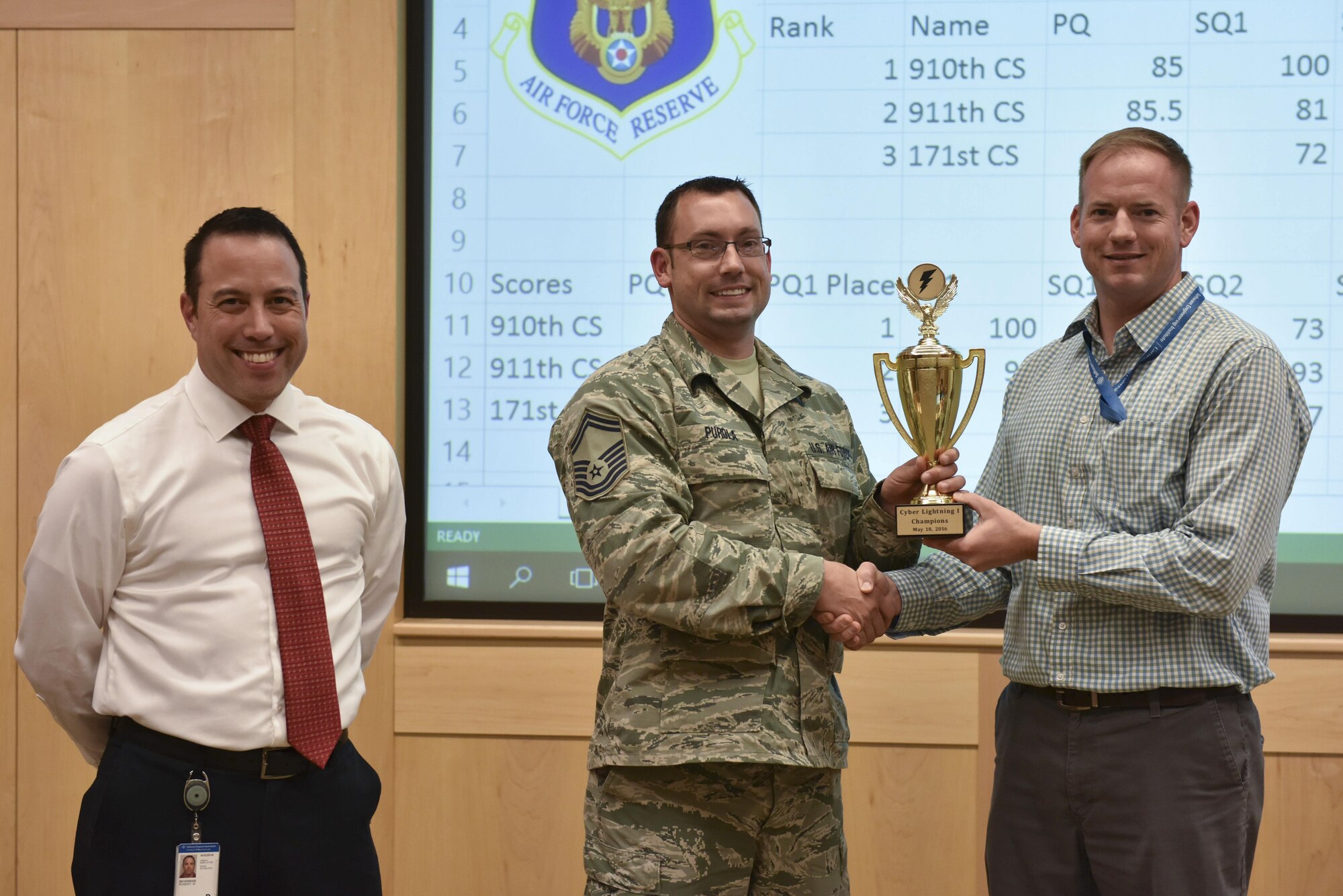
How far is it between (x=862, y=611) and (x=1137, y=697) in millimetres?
448

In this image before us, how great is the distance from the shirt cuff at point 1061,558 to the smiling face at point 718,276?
635mm

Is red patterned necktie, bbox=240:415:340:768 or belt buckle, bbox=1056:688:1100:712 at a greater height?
red patterned necktie, bbox=240:415:340:768

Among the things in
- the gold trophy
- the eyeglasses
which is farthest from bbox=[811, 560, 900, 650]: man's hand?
the eyeglasses

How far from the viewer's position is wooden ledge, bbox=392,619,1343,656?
271 cm

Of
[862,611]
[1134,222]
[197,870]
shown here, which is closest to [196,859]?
[197,870]

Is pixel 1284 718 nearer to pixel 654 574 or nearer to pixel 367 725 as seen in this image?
pixel 654 574

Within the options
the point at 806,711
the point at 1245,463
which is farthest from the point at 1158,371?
the point at 806,711

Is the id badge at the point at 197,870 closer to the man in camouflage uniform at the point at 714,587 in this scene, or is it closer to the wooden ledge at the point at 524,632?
the man in camouflage uniform at the point at 714,587

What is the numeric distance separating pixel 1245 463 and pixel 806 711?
0.79 metres

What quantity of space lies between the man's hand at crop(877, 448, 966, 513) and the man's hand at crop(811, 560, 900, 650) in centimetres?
15

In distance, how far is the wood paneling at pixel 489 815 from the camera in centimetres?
286

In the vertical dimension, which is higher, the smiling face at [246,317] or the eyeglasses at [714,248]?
the eyeglasses at [714,248]

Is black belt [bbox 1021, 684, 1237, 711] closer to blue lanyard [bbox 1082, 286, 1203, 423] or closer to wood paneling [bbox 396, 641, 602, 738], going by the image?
blue lanyard [bbox 1082, 286, 1203, 423]

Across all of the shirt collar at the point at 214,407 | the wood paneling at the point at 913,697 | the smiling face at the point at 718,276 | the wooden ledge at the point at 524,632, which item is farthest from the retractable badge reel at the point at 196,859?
the wood paneling at the point at 913,697
